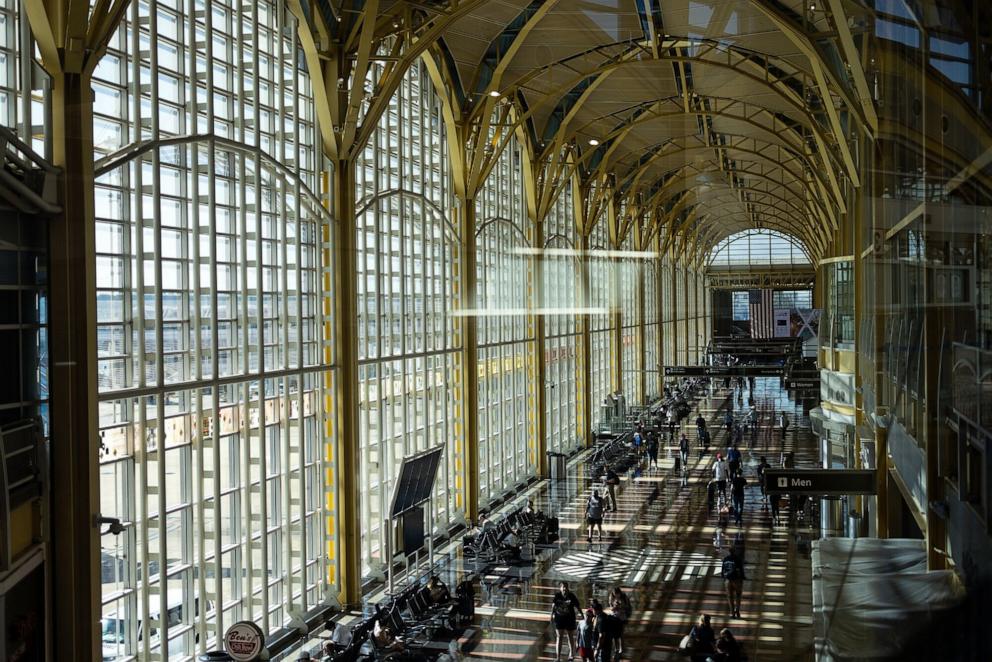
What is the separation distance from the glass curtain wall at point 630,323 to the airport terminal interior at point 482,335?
11 centimetres

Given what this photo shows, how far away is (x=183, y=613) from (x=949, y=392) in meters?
15.9

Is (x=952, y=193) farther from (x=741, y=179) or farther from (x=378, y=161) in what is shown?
(x=378, y=161)

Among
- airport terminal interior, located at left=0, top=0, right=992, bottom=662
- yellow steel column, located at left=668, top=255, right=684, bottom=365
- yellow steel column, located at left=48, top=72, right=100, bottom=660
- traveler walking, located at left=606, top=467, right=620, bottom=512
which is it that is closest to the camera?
airport terminal interior, located at left=0, top=0, right=992, bottom=662

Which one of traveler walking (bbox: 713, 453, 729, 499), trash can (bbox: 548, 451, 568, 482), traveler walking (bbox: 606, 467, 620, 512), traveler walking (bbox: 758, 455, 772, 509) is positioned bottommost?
trash can (bbox: 548, 451, 568, 482)

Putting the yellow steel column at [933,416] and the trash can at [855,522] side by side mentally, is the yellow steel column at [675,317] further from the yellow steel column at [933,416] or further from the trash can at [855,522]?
the yellow steel column at [933,416]

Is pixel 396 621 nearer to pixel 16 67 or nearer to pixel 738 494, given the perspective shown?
pixel 738 494

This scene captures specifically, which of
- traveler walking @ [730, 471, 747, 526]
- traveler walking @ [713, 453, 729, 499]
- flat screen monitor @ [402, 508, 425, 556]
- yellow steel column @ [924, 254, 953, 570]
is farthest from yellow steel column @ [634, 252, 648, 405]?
yellow steel column @ [924, 254, 953, 570]

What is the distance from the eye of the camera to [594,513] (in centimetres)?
1906

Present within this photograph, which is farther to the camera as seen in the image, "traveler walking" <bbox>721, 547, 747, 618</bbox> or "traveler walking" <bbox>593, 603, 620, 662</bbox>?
"traveler walking" <bbox>593, 603, 620, 662</bbox>

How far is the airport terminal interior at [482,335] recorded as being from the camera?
1.65m

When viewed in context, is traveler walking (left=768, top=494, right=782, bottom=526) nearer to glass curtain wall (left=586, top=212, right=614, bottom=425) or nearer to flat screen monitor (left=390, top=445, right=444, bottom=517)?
glass curtain wall (left=586, top=212, right=614, bottom=425)

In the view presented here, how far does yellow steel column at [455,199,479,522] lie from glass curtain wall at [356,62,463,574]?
11.1 inches

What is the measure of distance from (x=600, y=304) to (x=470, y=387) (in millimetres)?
11015

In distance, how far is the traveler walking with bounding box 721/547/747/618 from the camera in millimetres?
13195
